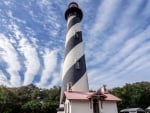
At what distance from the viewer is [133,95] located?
4175 cm

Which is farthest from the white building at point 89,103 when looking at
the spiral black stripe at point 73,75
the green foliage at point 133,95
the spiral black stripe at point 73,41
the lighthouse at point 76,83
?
the green foliage at point 133,95

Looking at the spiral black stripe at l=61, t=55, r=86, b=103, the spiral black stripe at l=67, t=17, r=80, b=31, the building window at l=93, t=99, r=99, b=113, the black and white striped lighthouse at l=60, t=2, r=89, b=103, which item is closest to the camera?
the building window at l=93, t=99, r=99, b=113

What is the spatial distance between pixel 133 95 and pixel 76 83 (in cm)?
2448

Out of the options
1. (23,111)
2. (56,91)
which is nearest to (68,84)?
(23,111)

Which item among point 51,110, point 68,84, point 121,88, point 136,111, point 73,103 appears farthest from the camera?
point 121,88

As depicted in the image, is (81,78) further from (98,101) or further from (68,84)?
(98,101)

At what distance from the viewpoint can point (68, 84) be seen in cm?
2086

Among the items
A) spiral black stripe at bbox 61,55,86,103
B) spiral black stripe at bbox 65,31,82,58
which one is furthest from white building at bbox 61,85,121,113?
spiral black stripe at bbox 65,31,82,58

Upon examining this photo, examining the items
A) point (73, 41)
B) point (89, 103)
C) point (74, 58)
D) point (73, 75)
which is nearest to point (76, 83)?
point (73, 75)

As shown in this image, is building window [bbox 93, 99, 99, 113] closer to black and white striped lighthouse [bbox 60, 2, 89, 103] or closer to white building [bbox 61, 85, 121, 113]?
white building [bbox 61, 85, 121, 113]

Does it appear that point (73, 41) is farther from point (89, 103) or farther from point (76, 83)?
point (89, 103)

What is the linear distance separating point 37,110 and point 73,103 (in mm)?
17078

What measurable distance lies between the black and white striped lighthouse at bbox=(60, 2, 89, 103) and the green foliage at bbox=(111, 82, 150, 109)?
19962mm

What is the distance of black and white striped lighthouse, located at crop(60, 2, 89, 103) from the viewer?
2150 centimetres
